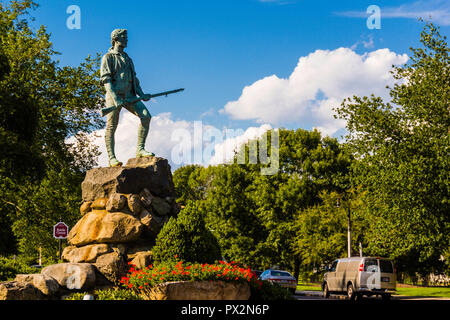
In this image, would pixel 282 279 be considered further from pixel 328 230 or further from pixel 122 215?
pixel 122 215

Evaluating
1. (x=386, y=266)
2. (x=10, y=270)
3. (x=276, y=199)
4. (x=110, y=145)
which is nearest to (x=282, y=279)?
(x=386, y=266)

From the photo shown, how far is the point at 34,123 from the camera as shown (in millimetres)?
23125

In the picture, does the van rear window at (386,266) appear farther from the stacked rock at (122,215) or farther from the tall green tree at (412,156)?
the stacked rock at (122,215)

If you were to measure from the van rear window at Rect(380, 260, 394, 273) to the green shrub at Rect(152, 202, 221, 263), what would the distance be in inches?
554

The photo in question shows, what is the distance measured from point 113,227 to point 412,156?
1818cm

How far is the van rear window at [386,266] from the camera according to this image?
81.5ft

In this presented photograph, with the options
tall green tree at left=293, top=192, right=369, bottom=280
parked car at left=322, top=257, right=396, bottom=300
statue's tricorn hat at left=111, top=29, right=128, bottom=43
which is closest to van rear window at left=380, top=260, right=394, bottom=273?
parked car at left=322, top=257, right=396, bottom=300

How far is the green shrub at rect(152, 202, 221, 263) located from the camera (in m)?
12.7

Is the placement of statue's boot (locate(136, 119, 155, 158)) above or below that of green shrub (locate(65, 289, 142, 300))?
above

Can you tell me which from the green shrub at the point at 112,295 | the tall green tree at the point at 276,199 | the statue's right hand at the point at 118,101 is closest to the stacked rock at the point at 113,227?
the green shrub at the point at 112,295

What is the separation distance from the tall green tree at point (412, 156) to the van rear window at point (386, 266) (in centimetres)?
204

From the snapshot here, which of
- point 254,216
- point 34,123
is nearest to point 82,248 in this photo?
point 34,123

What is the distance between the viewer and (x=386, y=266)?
2497 cm

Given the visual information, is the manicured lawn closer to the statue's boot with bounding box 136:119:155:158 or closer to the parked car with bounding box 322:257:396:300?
the parked car with bounding box 322:257:396:300
